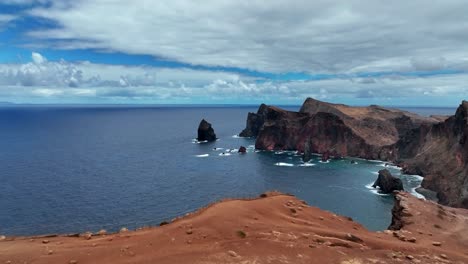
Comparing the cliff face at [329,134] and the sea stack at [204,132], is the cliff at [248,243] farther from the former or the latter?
the sea stack at [204,132]

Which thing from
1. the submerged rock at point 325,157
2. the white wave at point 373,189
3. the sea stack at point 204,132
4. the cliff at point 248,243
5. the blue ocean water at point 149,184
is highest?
the cliff at point 248,243

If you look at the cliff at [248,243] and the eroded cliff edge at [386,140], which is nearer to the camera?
the cliff at [248,243]

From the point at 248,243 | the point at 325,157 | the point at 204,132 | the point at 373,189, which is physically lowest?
the point at 373,189

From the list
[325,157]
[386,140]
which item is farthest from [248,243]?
[386,140]

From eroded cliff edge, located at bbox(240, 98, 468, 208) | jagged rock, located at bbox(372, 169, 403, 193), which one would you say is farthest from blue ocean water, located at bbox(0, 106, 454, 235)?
eroded cliff edge, located at bbox(240, 98, 468, 208)

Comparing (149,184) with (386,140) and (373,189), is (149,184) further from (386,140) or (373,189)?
(386,140)

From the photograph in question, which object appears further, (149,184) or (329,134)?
(329,134)

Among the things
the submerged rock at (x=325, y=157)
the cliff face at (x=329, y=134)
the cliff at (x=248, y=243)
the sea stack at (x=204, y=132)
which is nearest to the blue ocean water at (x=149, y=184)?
the submerged rock at (x=325, y=157)
